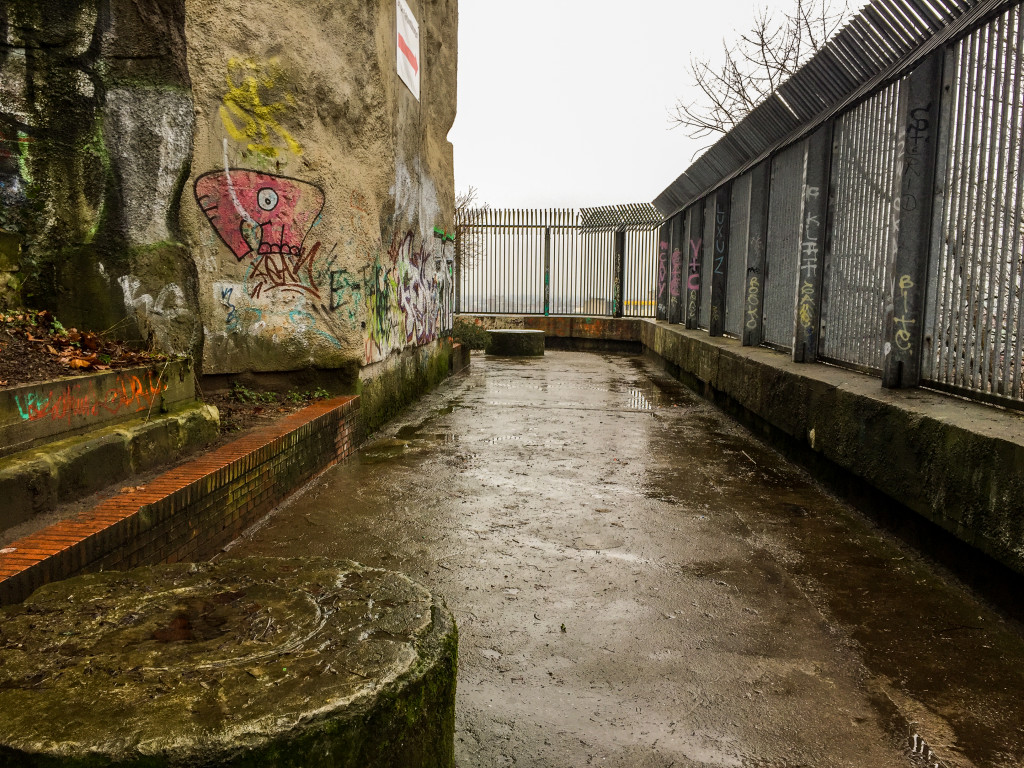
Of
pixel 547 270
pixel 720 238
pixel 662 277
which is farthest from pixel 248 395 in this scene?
pixel 547 270

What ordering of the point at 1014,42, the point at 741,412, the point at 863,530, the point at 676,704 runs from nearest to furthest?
1. the point at 676,704
2. the point at 1014,42
3. the point at 863,530
4. the point at 741,412

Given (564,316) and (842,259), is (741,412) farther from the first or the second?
(564,316)

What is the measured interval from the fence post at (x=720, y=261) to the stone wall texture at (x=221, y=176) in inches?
154

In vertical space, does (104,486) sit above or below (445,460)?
above

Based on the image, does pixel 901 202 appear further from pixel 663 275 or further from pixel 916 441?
pixel 663 275

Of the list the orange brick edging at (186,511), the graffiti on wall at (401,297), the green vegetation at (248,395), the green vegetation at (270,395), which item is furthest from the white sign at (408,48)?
the orange brick edging at (186,511)

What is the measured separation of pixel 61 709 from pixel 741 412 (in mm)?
6869

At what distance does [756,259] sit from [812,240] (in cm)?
193

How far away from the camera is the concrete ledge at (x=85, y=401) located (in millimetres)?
3129

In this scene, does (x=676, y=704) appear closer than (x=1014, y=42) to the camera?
Yes

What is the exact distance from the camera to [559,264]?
19906 mm

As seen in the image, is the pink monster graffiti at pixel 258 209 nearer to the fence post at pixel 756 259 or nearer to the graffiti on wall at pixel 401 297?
the graffiti on wall at pixel 401 297

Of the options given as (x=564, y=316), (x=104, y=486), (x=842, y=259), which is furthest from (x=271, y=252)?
(x=564, y=316)

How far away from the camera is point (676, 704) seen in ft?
8.11
